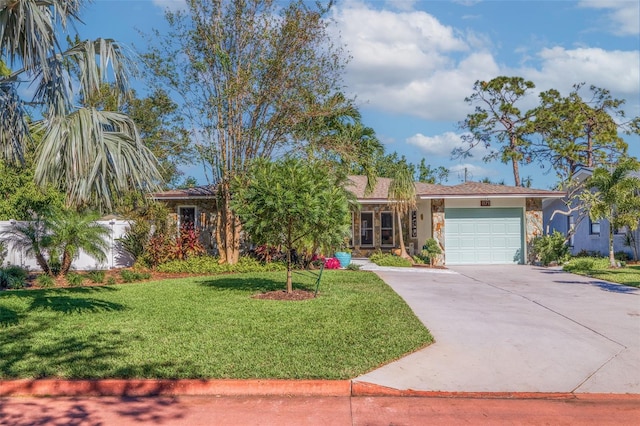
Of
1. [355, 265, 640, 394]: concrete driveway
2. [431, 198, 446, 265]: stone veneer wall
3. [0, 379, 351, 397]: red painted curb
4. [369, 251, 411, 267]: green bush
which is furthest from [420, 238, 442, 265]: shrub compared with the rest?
[0, 379, 351, 397]: red painted curb

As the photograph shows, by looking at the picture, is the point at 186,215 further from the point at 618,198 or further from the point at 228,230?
the point at 618,198

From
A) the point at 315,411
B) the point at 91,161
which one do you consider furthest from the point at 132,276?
the point at 315,411

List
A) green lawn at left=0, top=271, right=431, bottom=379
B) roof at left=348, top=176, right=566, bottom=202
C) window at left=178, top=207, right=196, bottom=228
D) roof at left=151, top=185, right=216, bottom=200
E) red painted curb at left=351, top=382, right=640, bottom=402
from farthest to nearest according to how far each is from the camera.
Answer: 1. window at left=178, top=207, right=196, bottom=228
2. roof at left=151, top=185, right=216, bottom=200
3. roof at left=348, top=176, right=566, bottom=202
4. green lawn at left=0, top=271, right=431, bottom=379
5. red painted curb at left=351, top=382, right=640, bottom=402

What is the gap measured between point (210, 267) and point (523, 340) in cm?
1193

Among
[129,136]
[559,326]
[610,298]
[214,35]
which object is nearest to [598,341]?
[559,326]

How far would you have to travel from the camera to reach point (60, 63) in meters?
8.05

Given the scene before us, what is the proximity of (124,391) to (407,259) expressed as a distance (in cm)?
1575

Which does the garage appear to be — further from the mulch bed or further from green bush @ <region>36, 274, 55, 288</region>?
green bush @ <region>36, 274, 55, 288</region>

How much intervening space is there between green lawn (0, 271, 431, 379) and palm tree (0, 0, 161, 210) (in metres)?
1.98

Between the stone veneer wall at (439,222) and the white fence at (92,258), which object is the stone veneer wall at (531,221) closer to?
the stone veneer wall at (439,222)

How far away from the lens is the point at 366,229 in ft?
76.8

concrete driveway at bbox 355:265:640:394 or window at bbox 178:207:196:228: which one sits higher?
window at bbox 178:207:196:228

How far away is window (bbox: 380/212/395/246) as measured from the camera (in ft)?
76.6

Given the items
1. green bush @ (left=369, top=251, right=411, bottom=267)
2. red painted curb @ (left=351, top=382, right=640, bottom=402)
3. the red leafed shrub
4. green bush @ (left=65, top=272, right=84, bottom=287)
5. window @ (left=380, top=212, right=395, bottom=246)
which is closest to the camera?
red painted curb @ (left=351, top=382, right=640, bottom=402)
